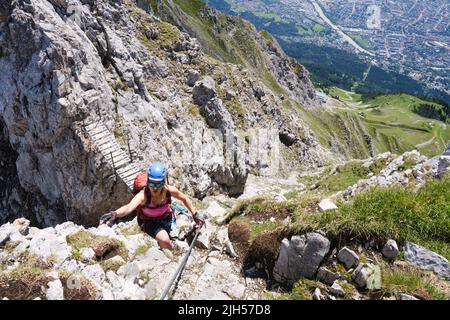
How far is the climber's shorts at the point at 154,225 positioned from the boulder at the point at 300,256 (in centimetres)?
480

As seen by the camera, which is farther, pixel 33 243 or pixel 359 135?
pixel 359 135

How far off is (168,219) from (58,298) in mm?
5077

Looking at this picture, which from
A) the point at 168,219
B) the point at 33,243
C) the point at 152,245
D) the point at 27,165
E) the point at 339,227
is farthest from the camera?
the point at 27,165

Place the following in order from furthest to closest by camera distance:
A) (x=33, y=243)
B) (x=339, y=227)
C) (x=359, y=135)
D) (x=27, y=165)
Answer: (x=359, y=135) → (x=27, y=165) → (x=33, y=243) → (x=339, y=227)

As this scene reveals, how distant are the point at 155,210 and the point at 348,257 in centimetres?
681

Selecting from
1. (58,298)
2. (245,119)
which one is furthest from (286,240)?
(245,119)

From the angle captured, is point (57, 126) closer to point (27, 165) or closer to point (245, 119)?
point (27, 165)

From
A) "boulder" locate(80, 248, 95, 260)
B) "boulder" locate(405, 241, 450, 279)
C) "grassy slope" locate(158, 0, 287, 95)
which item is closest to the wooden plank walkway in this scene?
"boulder" locate(80, 248, 95, 260)

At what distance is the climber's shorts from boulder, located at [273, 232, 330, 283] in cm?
Result: 480

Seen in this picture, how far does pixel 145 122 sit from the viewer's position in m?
30.8

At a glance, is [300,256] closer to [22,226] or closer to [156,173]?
[156,173]

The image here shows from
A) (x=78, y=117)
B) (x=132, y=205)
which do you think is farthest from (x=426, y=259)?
(x=78, y=117)

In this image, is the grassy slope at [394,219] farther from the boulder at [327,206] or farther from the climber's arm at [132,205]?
the climber's arm at [132,205]

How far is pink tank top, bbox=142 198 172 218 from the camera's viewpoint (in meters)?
12.3
